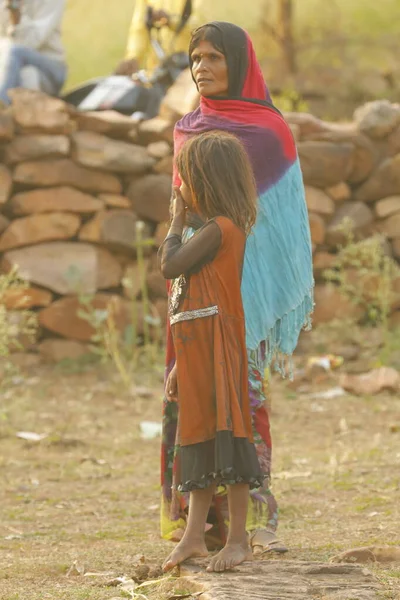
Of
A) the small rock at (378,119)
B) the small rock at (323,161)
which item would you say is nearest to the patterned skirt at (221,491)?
the small rock at (323,161)

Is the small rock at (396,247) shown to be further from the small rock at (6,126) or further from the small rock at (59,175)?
the small rock at (6,126)

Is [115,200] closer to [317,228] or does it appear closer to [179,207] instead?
[317,228]

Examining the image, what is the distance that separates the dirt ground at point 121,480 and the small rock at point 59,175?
3.97ft

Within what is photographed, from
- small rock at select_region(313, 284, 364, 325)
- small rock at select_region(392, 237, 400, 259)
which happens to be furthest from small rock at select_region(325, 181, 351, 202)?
small rock at select_region(313, 284, 364, 325)

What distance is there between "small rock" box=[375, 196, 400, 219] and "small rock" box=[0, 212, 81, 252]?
84.9 inches

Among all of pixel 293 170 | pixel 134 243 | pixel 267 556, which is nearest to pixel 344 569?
pixel 267 556

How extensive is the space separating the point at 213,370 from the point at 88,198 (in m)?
4.54

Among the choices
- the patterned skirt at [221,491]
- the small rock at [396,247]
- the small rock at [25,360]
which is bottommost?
the patterned skirt at [221,491]

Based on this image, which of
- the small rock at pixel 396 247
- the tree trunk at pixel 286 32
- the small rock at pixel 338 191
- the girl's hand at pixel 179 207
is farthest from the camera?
the tree trunk at pixel 286 32

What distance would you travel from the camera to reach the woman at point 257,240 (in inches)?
133

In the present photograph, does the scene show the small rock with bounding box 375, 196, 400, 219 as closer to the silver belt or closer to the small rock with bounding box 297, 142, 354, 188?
the small rock with bounding box 297, 142, 354, 188

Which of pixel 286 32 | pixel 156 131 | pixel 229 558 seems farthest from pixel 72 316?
pixel 286 32

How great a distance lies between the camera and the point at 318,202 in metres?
7.77

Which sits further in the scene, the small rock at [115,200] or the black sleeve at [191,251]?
the small rock at [115,200]
